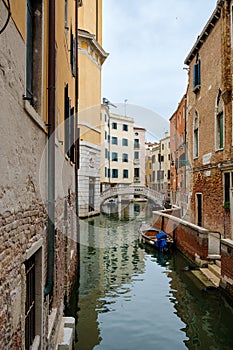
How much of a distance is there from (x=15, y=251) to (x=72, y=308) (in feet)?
16.2

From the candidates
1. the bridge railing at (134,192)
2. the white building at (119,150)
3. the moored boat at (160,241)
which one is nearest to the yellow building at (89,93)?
the bridge railing at (134,192)

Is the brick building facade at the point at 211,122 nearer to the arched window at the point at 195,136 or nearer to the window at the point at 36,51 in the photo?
the arched window at the point at 195,136

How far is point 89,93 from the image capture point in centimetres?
2048

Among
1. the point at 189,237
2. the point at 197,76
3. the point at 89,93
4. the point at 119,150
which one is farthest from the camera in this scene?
the point at 119,150

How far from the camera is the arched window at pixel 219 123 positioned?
1007cm

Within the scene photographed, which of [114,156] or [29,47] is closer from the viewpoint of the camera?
[29,47]

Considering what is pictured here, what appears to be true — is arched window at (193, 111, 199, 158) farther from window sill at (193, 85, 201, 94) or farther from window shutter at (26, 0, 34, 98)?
window shutter at (26, 0, 34, 98)

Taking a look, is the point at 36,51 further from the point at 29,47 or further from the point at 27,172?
the point at 27,172

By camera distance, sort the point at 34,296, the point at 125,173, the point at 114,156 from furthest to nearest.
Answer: the point at 125,173 < the point at 114,156 < the point at 34,296

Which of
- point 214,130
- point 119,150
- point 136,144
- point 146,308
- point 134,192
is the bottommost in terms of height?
point 146,308

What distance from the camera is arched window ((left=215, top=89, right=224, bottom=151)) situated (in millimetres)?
10068

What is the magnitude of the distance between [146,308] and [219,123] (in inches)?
228

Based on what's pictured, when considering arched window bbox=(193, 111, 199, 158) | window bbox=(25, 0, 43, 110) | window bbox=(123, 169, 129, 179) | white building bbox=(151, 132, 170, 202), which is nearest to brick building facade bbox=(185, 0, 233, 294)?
arched window bbox=(193, 111, 199, 158)

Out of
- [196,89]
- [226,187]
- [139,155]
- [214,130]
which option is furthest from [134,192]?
[226,187]
